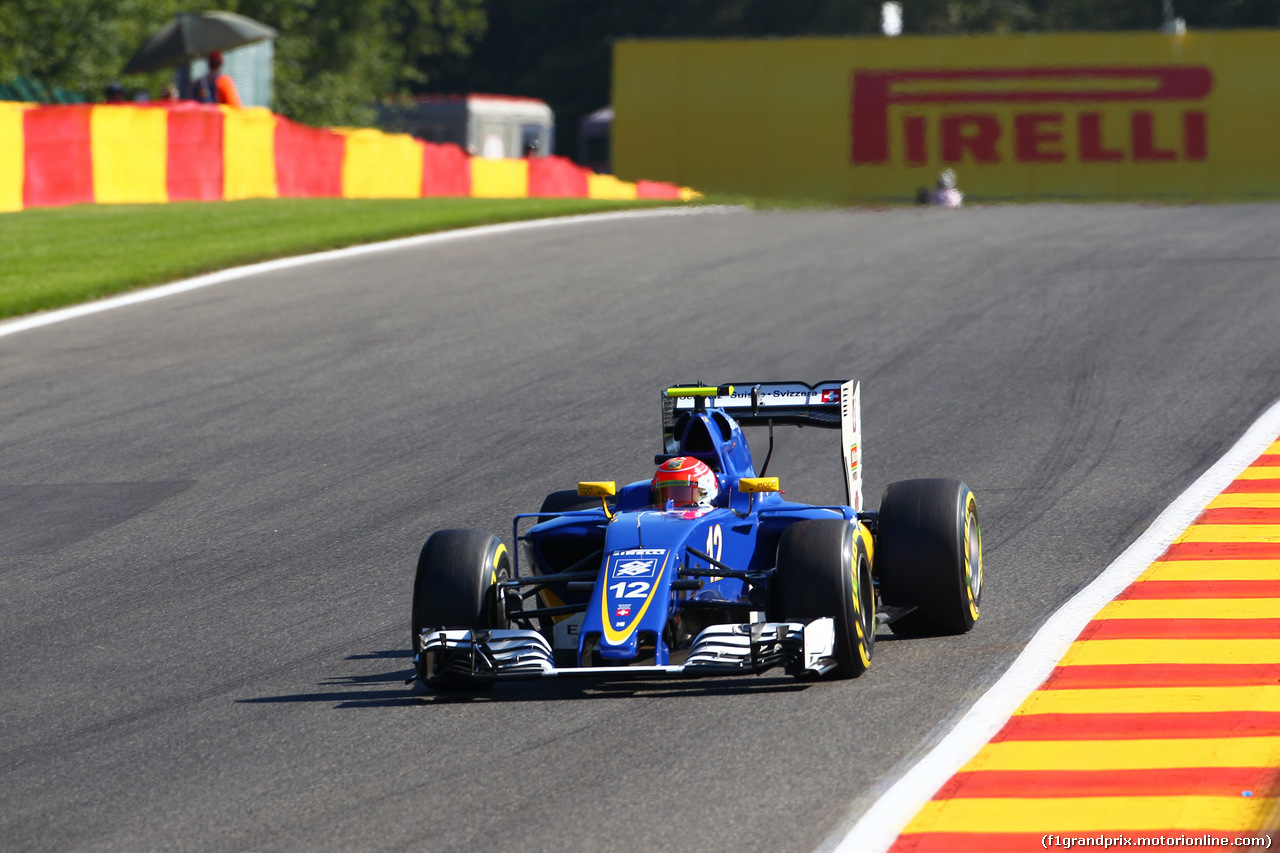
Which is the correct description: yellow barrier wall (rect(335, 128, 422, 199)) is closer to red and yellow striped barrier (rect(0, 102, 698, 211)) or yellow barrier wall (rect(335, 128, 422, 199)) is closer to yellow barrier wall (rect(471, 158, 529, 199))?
red and yellow striped barrier (rect(0, 102, 698, 211))

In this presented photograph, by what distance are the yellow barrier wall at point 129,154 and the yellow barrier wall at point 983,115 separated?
13220 mm

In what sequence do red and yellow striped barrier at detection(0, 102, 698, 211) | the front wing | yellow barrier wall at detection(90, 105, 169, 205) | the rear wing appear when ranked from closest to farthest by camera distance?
the front wing, the rear wing, red and yellow striped barrier at detection(0, 102, 698, 211), yellow barrier wall at detection(90, 105, 169, 205)

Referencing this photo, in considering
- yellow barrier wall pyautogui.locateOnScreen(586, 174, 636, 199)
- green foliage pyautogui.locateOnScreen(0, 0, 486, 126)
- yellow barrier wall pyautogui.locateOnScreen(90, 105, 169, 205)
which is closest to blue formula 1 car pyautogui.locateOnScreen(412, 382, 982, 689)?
yellow barrier wall pyautogui.locateOnScreen(90, 105, 169, 205)

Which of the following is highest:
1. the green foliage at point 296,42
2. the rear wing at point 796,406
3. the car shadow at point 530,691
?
the green foliage at point 296,42

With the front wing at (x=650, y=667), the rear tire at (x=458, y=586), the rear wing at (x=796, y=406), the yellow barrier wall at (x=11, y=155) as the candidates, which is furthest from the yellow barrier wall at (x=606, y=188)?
the front wing at (x=650, y=667)

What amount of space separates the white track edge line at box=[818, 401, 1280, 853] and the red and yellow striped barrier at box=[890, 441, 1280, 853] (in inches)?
2.1

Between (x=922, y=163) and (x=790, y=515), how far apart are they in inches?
1053

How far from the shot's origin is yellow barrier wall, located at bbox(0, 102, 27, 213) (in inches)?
819

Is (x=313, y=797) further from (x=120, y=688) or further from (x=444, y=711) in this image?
(x=120, y=688)

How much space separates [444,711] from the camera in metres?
6.60

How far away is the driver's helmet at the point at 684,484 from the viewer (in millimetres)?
7281

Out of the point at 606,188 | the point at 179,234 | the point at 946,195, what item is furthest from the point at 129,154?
the point at 946,195

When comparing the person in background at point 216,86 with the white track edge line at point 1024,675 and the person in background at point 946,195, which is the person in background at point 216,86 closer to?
the person in background at point 946,195

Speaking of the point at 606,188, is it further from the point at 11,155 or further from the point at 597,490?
the point at 597,490
